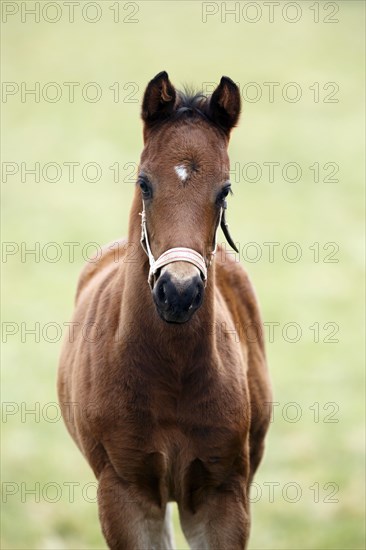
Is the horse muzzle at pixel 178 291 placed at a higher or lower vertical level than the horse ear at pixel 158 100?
lower

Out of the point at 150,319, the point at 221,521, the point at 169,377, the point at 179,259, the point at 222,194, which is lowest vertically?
the point at 221,521

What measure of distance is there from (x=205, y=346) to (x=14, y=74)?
69.5 feet

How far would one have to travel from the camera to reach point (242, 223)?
722 inches

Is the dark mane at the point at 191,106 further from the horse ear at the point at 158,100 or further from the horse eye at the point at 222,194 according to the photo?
the horse eye at the point at 222,194

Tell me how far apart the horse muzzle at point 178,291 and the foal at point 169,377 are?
20cm

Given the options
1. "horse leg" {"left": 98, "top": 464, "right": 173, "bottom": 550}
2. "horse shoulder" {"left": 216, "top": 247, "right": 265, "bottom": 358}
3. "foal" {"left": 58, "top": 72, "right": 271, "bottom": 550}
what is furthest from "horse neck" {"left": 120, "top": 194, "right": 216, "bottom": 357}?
"horse shoulder" {"left": 216, "top": 247, "right": 265, "bottom": 358}

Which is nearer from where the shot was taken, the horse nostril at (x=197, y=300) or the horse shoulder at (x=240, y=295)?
the horse nostril at (x=197, y=300)

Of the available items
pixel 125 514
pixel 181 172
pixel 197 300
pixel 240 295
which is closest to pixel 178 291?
pixel 197 300

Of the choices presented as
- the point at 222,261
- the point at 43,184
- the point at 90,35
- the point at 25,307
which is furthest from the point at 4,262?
the point at 90,35

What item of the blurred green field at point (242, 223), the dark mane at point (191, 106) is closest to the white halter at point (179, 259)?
the dark mane at point (191, 106)

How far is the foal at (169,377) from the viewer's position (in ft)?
15.5

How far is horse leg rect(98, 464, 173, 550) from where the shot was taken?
200 inches

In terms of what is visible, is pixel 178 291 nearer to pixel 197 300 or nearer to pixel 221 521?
pixel 197 300

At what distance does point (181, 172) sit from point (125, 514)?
1683 millimetres
